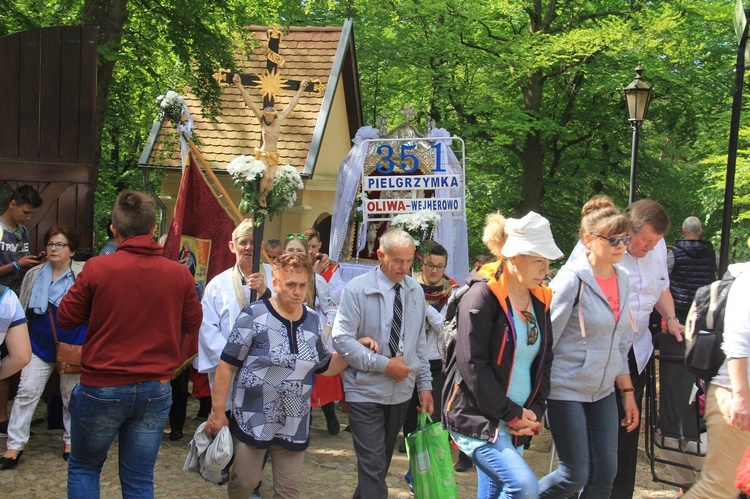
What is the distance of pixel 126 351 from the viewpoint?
4.30m

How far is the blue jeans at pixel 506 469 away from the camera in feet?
13.3

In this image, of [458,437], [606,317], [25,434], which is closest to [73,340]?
[25,434]

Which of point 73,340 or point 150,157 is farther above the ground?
point 150,157

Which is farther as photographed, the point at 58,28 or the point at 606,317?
the point at 58,28

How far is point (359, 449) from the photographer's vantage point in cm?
494

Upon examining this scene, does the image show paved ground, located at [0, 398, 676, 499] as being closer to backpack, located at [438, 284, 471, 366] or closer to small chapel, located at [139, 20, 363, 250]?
backpack, located at [438, 284, 471, 366]

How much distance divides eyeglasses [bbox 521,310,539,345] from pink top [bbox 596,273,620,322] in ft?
2.00

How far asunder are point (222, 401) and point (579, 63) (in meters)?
17.1

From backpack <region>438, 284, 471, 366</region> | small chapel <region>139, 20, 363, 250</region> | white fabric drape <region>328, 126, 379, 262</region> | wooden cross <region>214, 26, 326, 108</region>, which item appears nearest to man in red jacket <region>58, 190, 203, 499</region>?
backpack <region>438, 284, 471, 366</region>

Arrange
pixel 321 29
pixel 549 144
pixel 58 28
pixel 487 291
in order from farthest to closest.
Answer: pixel 549 144 < pixel 321 29 < pixel 58 28 < pixel 487 291

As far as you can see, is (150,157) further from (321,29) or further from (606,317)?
(606,317)

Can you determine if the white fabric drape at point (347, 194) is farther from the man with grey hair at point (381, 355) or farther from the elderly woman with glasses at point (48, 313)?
the man with grey hair at point (381, 355)

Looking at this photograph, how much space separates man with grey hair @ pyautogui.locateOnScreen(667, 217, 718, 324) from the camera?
789cm

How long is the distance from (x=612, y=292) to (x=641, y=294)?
858 mm
